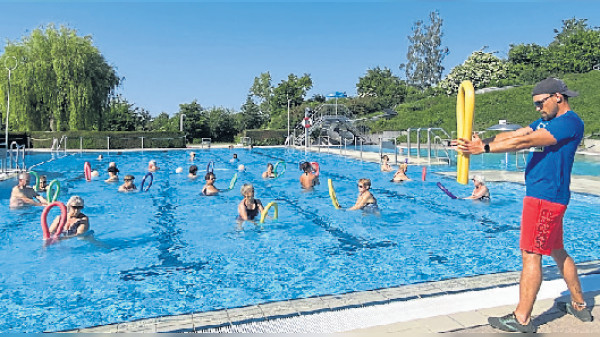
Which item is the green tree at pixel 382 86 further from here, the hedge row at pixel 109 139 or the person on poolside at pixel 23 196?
the person on poolside at pixel 23 196

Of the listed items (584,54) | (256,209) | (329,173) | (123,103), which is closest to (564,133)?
(256,209)

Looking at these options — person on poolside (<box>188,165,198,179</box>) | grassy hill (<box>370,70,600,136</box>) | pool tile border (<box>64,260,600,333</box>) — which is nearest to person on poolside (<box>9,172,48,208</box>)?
person on poolside (<box>188,165,198,179</box>)

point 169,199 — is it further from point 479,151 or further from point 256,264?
point 479,151

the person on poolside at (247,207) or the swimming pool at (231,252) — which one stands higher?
the person on poolside at (247,207)

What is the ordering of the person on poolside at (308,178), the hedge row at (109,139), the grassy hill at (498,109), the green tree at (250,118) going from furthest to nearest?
1. the green tree at (250,118)
2. the grassy hill at (498,109)
3. the hedge row at (109,139)
4. the person on poolside at (308,178)

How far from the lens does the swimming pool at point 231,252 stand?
16.5ft

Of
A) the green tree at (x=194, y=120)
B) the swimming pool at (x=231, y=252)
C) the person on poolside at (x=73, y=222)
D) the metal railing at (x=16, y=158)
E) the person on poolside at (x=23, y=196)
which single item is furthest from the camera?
the green tree at (x=194, y=120)

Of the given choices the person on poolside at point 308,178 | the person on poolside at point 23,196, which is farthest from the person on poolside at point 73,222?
the person on poolside at point 308,178

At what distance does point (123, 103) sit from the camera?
46094 millimetres

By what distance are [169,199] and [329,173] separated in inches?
302

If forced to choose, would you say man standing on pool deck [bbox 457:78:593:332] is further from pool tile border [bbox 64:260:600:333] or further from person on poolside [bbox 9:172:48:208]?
person on poolside [bbox 9:172:48:208]

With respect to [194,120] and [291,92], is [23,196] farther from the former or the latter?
[291,92]

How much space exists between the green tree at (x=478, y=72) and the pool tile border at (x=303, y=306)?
5487 centimetres

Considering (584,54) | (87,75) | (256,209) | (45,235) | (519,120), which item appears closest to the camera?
(45,235)
